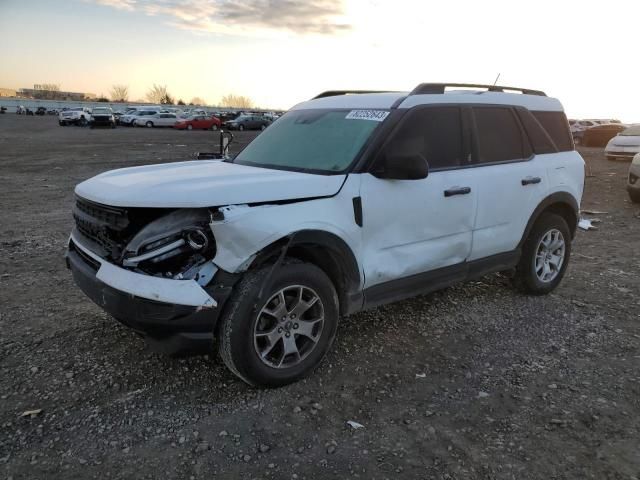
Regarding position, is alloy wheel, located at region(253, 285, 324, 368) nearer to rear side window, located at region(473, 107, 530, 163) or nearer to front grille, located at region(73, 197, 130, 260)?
front grille, located at region(73, 197, 130, 260)

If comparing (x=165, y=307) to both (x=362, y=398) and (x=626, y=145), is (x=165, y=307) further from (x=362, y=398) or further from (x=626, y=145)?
(x=626, y=145)

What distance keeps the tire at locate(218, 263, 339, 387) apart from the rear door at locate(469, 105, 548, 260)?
1.63 meters

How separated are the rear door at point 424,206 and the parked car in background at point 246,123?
45665 mm

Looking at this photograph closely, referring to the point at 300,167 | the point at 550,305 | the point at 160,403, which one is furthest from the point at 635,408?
the point at 160,403

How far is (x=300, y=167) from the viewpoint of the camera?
148 inches

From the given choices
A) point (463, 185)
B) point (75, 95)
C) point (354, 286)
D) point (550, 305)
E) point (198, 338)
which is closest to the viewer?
point (198, 338)

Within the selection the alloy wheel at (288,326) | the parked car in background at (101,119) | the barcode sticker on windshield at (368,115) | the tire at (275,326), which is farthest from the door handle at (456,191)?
the parked car in background at (101,119)

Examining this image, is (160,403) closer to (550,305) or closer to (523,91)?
(550,305)

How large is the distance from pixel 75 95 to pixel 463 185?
575ft

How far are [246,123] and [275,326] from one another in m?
47.3

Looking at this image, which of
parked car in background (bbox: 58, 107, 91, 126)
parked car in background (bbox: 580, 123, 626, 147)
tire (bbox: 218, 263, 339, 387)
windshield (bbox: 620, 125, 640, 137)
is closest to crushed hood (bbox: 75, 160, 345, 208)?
tire (bbox: 218, 263, 339, 387)

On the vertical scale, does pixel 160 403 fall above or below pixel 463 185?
below

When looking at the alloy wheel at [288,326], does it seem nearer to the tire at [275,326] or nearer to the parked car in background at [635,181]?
the tire at [275,326]

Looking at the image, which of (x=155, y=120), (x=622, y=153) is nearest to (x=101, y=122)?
(x=155, y=120)
